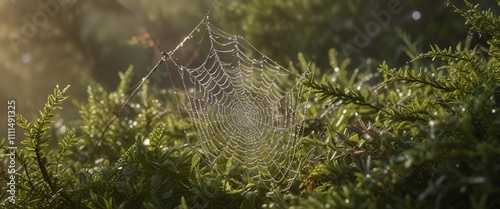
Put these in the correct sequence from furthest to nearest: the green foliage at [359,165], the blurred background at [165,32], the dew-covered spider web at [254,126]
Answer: the blurred background at [165,32] → the dew-covered spider web at [254,126] → the green foliage at [359,165]

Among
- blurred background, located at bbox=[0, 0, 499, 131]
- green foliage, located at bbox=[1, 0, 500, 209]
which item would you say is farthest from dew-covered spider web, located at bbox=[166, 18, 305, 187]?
blurred background, located at bbox=[0, 0, 499, 131]

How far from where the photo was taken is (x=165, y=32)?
21.4 feet

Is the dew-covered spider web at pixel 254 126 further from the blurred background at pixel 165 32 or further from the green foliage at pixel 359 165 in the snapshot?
the blurred background at pixel 165 32

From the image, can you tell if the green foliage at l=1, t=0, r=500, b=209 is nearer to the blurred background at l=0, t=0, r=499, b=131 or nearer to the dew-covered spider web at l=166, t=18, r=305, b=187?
the dew-covered spider web at l=166, t=18, r=305, b=187

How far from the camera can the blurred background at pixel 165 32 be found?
511 centimetres

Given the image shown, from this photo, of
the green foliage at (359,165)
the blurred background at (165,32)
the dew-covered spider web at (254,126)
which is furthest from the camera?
the blurred background at (165,32)

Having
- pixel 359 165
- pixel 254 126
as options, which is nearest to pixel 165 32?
pixel 254 126

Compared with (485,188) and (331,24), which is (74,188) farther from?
(331,24)

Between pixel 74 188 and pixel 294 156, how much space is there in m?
0.84

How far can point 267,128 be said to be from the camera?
335 cm

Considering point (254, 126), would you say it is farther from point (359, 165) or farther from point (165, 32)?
point (165, 32)

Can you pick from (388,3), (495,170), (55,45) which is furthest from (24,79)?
(495,170)

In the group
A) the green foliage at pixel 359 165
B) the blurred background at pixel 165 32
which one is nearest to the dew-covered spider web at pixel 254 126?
the green foliage at pixel 359 165

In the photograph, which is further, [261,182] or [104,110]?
[104,110]
